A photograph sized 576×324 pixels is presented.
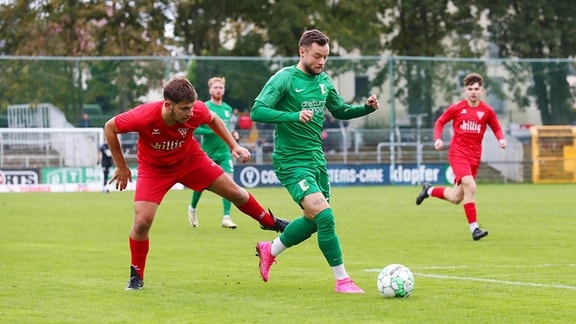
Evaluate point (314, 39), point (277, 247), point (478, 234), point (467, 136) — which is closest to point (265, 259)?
point (277, 247)

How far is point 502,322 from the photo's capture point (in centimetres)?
786

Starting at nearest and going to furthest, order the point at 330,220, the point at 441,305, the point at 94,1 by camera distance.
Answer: the point at 441,305, the point at 330,220, the point at 94,1

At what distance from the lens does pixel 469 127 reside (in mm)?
16172

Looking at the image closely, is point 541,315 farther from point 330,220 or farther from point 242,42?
point 242,42

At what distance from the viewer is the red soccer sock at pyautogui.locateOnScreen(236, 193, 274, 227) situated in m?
10.7

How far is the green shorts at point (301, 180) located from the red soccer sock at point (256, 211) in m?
0.89

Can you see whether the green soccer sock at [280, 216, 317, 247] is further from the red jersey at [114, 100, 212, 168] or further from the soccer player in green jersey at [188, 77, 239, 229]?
the soccer player in green jersey at [188, 77, 239, 229]

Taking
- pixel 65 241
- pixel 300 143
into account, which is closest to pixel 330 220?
pixel 300 143

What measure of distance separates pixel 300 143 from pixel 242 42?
118ft

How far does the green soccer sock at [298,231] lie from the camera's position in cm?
992

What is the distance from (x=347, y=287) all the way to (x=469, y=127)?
7099 millimetres

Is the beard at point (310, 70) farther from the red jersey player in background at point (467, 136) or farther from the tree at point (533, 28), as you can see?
the tree at point (533, 28)

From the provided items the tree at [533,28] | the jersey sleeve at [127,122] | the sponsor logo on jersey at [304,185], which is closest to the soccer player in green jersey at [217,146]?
the jersey sleeve at [127,122]

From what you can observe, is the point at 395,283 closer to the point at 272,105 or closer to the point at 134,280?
the point at 272,105
